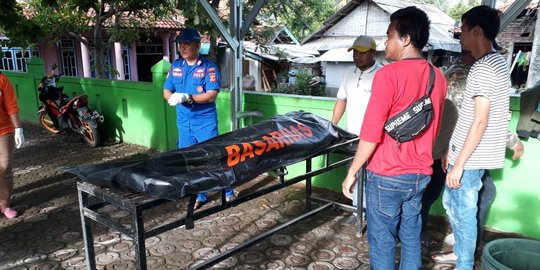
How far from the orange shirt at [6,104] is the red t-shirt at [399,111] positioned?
3.24 m

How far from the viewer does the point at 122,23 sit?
11.1 metres

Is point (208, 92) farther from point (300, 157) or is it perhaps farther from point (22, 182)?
point (22, 182)

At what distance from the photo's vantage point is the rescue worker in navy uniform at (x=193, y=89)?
353 centimetres

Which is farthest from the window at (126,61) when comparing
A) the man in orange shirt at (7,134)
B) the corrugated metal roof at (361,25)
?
the man in orange shirt at (7,134)

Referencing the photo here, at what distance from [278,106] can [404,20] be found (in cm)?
279

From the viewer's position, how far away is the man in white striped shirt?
2119 millimetres

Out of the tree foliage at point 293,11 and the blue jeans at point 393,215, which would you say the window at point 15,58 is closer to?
the tree foliage at point 293,11

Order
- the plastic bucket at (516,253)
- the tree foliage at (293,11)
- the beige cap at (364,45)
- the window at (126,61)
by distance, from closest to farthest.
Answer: the plastic bucket at (516,253) < the beige cap at (364,45) < the tree foliage at (293,11) < the window at (126,61)

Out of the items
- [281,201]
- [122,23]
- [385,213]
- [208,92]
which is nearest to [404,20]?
[385,213]

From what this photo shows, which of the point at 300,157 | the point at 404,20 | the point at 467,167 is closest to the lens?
Answer: the point at 404,20

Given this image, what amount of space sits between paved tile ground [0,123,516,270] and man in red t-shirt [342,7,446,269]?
0.91 m

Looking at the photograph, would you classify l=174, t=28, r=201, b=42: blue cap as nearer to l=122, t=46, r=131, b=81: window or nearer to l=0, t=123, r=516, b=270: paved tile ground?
l=0, t=123, r=516, b=270: paved tile ground

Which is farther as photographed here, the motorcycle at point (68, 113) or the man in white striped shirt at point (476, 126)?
the motorcycle at point (68, 113)

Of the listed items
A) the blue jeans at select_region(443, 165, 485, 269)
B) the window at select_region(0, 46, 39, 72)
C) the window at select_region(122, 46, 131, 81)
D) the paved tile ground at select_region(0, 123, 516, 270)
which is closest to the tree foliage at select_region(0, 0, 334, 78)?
the window at select_region(122, 46, 131, 81)
